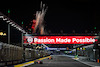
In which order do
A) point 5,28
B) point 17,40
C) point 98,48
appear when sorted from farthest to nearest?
point 5,28, point 17,40, point 98,48

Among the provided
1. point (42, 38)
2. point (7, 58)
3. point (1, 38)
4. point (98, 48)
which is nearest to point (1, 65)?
point (7, 58)

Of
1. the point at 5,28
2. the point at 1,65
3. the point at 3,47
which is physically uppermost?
the point at 5,28

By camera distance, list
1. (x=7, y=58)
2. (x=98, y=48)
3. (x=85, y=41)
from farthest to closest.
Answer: (x=85, y=41) → (x=98, y=48) → (x=7, y=58)

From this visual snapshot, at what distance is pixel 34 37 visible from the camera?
58469 mm

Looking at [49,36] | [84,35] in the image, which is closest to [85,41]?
[84,35]

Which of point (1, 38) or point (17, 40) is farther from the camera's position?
point (1, 38)

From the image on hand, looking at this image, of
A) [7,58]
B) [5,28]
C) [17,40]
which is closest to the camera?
[7,58]

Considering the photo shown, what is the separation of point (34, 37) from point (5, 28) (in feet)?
149

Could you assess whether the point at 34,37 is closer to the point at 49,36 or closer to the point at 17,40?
the point at 49,36

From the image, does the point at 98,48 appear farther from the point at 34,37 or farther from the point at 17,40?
the point at 17,40

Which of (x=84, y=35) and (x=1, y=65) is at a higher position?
(x=84, y=35)

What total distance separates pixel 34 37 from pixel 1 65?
35010 millimetres

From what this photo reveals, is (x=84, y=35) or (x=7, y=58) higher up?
(x=84, y=35)

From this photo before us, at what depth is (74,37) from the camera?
57.4m
